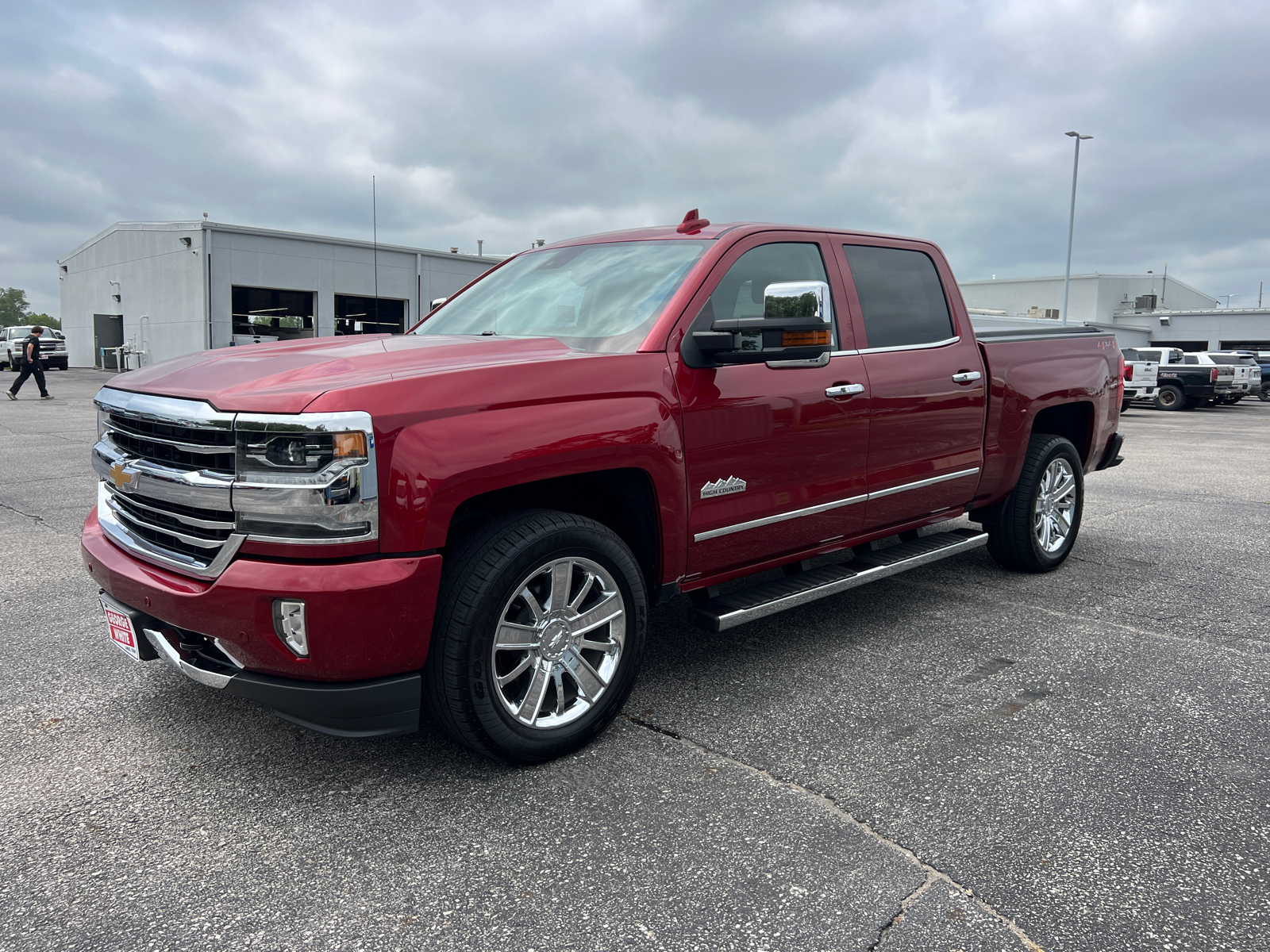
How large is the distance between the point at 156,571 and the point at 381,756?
37.6 inches

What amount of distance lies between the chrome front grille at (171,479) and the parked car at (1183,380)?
2837 centimetres

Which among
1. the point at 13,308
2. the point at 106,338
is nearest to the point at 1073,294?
the point at 106,338

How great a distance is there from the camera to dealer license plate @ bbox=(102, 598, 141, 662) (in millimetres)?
3018

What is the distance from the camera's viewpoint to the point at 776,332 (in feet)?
10.9

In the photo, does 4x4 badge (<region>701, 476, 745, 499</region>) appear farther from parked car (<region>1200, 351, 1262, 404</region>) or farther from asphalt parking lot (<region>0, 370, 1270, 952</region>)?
parked car (<region>1200, 351, 1262, 404</region>)

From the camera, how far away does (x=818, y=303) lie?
11.5 feet

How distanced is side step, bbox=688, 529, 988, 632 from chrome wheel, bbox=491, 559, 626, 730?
1.63ft

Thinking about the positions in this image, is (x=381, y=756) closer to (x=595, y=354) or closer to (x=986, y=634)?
(x=595, y=354)

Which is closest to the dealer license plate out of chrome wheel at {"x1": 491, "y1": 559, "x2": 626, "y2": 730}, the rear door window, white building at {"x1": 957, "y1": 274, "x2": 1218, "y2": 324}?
chrome wheel at {"x1": 491, "y1": 559, "x2": 626, "y2": 730}

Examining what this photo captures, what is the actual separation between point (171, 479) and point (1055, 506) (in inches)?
193

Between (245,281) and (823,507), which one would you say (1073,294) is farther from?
(823,507)

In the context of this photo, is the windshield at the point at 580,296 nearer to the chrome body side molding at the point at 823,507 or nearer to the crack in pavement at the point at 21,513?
the chrome body side molding at the point at 823,507

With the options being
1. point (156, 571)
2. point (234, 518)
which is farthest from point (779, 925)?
point (156, 571)

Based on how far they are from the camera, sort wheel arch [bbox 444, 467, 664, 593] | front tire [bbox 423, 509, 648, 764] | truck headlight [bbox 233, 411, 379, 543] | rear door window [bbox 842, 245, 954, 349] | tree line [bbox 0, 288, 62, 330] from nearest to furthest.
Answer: truck headlight [bbox 233, 411, 379, 543] < front tire [bbox 423, 509, 648, 764] < wheel arch [bbox 444, 467, 664, 593] < rear door window [bbox 842, 245, 954, 349] < tree line [bbox 0, 288, 62, 330]
